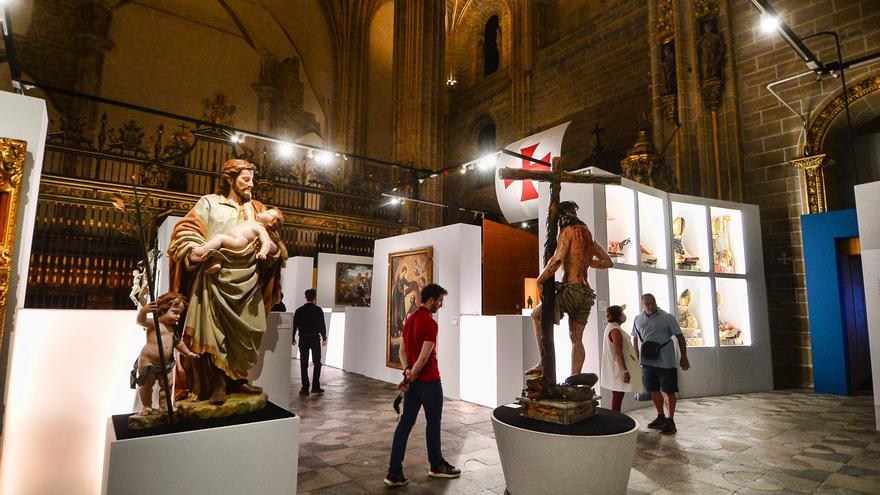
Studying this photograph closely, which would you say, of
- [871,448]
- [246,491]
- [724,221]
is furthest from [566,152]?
[246,491]

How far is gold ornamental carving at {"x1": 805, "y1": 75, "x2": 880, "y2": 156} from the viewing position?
7785 millimetres

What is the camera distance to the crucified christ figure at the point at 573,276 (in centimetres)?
353

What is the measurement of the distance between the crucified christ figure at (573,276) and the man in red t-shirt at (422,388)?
0.81 metres

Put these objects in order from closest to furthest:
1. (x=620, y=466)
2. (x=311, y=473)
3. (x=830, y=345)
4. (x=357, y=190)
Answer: (x=620, y=466)
(x=311, y=473)
(x=830, y=345)
(x=357, y=190)

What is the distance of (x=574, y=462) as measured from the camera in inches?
108

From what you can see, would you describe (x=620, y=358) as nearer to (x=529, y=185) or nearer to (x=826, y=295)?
(x=826, y=295)

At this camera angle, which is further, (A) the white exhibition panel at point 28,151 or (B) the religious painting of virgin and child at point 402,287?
(B) the religious painting of virgin and child at point 402,287

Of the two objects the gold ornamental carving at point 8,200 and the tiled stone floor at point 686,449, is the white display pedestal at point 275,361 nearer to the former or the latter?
the tiled stone floor at point 686,449

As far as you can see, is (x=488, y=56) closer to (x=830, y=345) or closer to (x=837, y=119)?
(x=837, y=119)

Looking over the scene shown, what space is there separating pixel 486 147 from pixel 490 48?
4281 millimetres

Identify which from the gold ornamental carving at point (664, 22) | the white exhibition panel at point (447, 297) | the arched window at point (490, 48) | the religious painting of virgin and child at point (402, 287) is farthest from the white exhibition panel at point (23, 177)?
the arched window at point (490, 48)

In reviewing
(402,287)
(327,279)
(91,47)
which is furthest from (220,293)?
(91,47)

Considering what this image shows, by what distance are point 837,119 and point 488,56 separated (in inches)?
518

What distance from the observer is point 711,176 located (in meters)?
8.98
